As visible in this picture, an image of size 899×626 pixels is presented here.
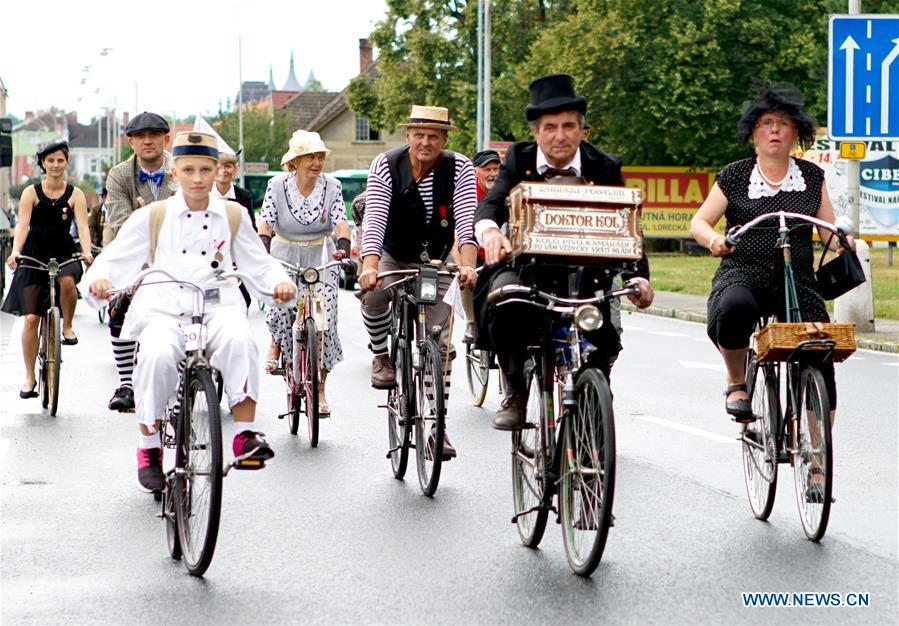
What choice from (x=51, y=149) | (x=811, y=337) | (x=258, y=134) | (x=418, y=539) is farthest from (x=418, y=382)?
(x=258, y=134)

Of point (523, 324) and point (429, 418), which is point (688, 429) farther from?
point (523, 324)

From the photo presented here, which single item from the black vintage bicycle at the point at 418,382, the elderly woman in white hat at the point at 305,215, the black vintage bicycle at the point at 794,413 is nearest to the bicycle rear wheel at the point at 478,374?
the elderly woman in white hat at the point at 305,215

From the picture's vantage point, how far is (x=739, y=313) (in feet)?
24.9

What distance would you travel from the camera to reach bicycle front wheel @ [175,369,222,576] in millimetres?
6293

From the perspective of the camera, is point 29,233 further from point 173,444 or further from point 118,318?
point 173,444

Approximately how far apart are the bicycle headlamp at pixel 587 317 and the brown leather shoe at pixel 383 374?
2.95 m

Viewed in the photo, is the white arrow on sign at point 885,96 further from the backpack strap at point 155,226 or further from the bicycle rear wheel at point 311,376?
the backpack strap at point 155,226

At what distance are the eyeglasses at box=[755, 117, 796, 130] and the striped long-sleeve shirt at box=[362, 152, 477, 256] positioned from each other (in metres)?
2.03

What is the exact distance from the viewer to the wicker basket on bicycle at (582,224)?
6.60 m

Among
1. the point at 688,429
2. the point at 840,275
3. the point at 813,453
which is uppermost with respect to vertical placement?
→ the point at 840,275

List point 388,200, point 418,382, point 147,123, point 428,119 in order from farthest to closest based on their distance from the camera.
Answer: point 147,123 → point 388,200 → point 428,119 → point 418,382

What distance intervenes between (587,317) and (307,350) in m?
4.89

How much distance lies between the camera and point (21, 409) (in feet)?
41.3

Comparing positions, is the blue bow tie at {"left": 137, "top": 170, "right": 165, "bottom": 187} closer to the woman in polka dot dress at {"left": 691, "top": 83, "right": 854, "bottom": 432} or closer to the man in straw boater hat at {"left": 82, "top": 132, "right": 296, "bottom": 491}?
the man in straw boater hat at {"left": 82, "top": 132, "right": 296, "bottom": 491}
